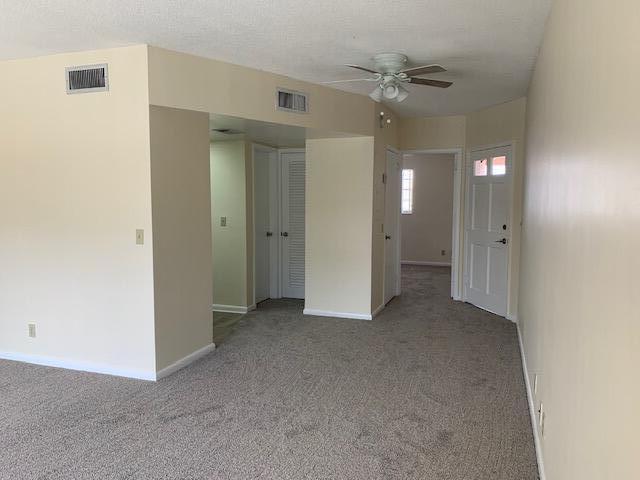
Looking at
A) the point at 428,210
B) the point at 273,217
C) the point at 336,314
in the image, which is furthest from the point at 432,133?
the point at 428,210

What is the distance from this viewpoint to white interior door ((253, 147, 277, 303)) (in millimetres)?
6141

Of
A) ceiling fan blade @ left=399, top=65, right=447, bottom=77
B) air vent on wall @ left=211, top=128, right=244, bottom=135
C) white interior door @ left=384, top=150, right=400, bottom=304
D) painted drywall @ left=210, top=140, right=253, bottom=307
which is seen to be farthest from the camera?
white interior door @ left=384, top=150, right=400, bottom=304

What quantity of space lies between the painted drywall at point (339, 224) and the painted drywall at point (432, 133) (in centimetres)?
144

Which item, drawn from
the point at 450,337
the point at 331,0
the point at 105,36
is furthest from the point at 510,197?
the point at 105,36

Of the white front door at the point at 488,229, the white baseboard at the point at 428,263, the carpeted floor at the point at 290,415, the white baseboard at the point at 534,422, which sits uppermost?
the white front door at the point at 488,229

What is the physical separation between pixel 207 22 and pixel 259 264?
3699mm

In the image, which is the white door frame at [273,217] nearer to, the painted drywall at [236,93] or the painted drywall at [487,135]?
the painted drywall at [236,93]

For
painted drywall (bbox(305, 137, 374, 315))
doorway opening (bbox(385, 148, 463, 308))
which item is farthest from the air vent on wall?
doorway opening (bbox(385, 148, 463, 308))

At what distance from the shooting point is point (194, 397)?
335 centimetres

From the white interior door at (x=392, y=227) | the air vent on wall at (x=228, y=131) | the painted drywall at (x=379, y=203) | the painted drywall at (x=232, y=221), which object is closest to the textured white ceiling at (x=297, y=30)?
the air vent on wall at (x=228, y=131)

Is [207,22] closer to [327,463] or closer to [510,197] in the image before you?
[327,463]

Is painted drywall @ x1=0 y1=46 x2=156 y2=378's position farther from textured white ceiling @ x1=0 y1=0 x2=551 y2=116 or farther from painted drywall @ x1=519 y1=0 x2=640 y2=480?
painted drywall @ x1=519 y1=0 x2=640 y2=480

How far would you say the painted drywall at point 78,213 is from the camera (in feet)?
11.7

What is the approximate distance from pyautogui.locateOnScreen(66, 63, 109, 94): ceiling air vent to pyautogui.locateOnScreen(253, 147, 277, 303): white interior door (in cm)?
250
